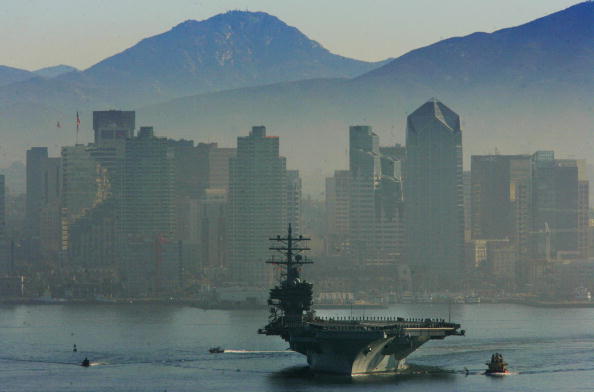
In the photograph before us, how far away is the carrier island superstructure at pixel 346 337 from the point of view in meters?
116

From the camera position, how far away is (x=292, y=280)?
129375 millimetres

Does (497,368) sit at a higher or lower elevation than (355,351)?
lower

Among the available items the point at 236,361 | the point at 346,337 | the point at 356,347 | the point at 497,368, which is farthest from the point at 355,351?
the point at 236,361

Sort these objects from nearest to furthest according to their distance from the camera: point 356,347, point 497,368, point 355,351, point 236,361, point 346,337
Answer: point 346,337 < point 356,347 < point 355,351 < point 497,368 < point 236,361

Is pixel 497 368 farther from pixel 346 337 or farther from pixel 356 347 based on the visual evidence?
pixel 346 337

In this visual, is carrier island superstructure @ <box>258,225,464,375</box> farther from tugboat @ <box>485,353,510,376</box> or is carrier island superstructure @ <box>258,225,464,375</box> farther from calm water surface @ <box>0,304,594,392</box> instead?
tugboat @ <box>485,353,510,376</box>

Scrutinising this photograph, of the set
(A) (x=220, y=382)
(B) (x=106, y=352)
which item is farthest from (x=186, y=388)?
(B) (x=106, y=352)

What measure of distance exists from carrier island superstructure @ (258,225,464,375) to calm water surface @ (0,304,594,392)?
4.73 feet

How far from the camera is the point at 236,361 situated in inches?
5162

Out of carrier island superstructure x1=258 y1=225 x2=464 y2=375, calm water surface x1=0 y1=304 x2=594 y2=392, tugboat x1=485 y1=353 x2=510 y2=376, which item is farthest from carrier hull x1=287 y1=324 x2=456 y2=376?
tugboat x1=485 y1=353 x2=510 y2=376

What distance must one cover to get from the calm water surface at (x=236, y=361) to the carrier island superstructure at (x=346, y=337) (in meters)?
1.44

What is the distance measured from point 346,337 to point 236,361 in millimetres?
17989

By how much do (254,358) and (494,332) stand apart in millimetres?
43531

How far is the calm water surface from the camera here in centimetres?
11625
